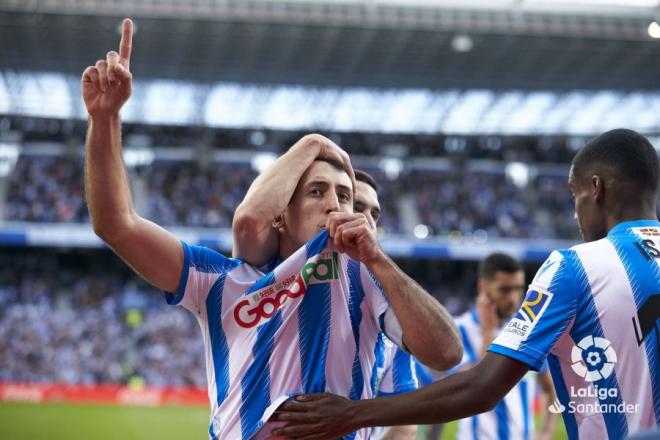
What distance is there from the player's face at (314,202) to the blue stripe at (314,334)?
0.30 meters

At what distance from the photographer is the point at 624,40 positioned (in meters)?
27.4

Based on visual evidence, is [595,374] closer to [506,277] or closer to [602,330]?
[602,330]

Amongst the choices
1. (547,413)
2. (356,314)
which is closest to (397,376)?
(356,314)

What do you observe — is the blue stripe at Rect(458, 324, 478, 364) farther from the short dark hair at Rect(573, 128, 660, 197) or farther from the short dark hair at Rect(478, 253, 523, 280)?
the short dark hair at Rect(573, 128, 660, 197)

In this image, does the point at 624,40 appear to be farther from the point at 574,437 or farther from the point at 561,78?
the point at 574,437

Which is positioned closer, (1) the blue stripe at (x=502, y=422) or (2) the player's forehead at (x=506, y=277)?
(1) the blue stripe at (x=502, y=422)

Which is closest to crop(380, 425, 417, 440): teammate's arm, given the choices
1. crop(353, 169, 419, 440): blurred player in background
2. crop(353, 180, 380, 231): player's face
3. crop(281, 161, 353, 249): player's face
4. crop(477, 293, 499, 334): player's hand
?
crop(353, 169, 419, 440): blurred player in background

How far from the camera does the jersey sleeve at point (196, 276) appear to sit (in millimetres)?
2867

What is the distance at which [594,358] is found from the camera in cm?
257

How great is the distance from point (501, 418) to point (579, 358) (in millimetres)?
→ 3590

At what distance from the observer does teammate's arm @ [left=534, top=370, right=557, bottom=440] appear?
6.20 metres

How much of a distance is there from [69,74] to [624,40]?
67.0 feet

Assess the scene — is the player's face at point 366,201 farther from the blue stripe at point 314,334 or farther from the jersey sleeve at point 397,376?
the blue stripe at point 314,334

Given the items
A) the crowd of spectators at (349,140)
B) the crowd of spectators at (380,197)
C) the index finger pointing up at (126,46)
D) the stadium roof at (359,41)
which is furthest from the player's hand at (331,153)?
the crowd of spectators at (349,140)
